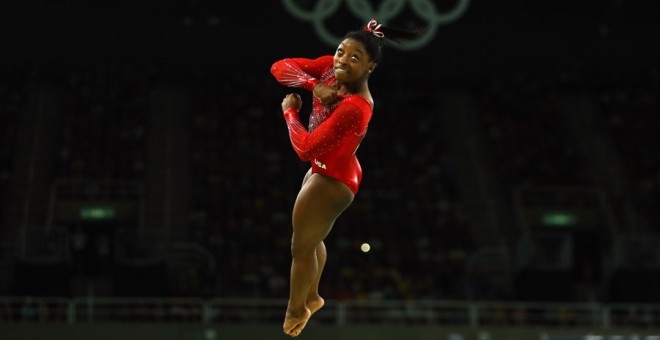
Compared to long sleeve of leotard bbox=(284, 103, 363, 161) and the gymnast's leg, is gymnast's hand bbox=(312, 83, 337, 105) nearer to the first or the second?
long sleeve of leotard bbox=(284, 103, 363, 161)

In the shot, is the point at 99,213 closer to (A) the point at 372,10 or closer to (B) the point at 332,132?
(A) the point at 372,10

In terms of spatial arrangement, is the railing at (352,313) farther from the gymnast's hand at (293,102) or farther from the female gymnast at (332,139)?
the female gymnast at (332,139)

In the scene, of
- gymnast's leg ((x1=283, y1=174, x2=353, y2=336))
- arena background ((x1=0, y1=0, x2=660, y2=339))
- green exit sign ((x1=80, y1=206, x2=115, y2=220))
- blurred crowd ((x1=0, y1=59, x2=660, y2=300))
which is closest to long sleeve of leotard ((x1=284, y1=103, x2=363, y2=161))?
gymnast's leg ((x1=283, y1=174, x2=353, y2=336))

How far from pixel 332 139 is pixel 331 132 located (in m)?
0.03

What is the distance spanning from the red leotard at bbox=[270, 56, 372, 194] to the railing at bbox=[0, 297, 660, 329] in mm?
12529

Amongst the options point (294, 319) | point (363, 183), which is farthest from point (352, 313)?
point (294, 319)

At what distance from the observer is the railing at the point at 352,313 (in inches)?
679

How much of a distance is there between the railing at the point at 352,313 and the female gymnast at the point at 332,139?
1252 centimetres

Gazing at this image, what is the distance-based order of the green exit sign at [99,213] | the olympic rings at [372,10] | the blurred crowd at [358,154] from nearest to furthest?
the blurred crowd at [358,154] → the olympic rings at [372,10] → the green exit sign at [99,213]

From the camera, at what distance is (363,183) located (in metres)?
22.5

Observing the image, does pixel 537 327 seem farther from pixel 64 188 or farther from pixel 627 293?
pixel 64 188

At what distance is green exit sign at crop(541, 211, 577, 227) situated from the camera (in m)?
22.5

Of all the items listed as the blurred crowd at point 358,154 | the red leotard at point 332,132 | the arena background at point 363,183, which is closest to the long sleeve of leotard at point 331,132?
the red leotard at point 332,132

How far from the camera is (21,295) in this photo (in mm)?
19047
